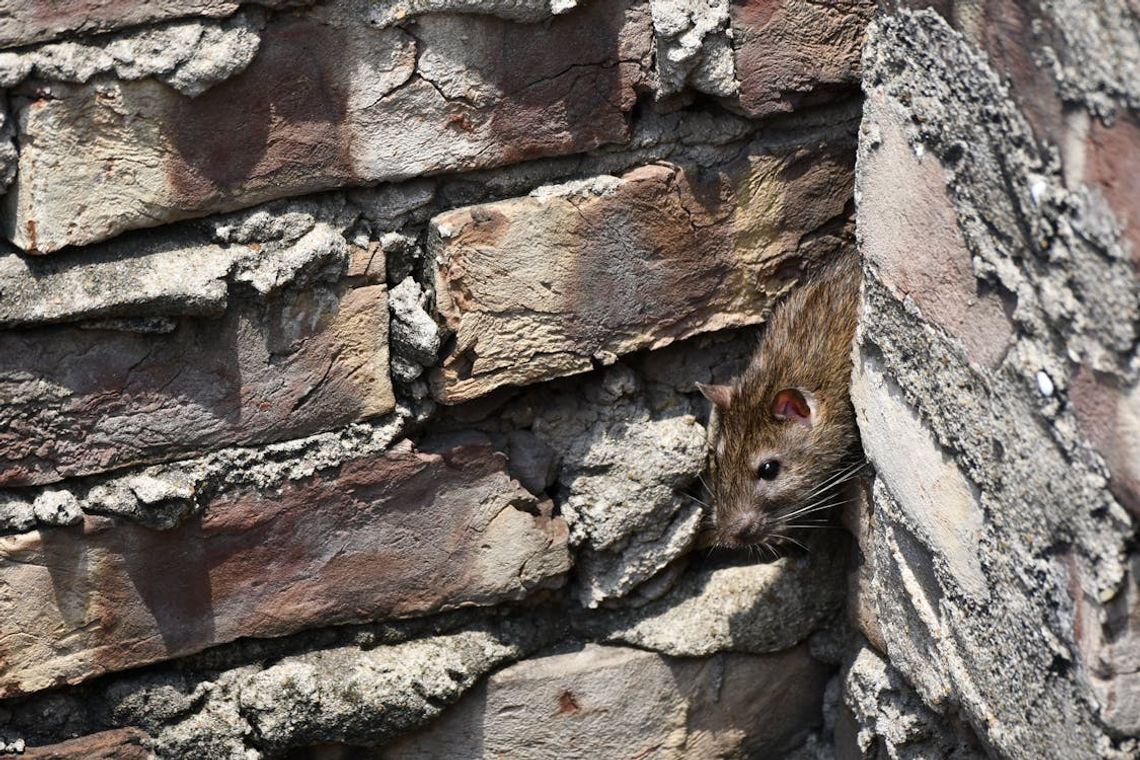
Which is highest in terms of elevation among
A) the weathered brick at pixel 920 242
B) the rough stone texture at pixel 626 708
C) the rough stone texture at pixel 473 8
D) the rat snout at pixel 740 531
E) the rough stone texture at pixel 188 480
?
the rough stone texture at pixel 473 8

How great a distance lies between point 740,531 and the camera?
3.16m

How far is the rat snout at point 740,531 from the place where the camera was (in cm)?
313

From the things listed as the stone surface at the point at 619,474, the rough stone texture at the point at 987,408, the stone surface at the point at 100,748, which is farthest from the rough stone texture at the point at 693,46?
the stone surface at the point at 100,748

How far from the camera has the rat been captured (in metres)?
3.24

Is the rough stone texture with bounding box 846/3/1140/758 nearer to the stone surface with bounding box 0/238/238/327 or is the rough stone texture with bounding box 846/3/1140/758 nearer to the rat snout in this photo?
the rat snout

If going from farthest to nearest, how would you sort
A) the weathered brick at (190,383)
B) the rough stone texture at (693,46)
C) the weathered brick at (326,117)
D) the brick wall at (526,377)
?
the rough stone texture at (693,46) → the weathered brick at (190,383) → the weathered brick at (326,117) → the brick wall at (526,377)

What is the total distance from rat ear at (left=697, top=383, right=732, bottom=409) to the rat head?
0.23 ft

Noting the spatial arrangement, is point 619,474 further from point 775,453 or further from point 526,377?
point 775,453

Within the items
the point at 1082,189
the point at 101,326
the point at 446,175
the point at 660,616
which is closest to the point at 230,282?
the point at 101,326

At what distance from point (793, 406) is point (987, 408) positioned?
1391 mm

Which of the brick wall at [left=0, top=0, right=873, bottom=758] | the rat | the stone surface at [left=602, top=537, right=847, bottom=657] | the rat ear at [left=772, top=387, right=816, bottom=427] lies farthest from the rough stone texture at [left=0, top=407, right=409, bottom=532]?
the rat ear at [left=772, top=387, right=816, bottom=427]

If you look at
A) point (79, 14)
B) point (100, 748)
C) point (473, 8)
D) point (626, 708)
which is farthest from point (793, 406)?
point (79, 14)

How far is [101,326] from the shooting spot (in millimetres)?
2428

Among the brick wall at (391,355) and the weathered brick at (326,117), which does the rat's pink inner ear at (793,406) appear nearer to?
the brick wall at (391,355)
